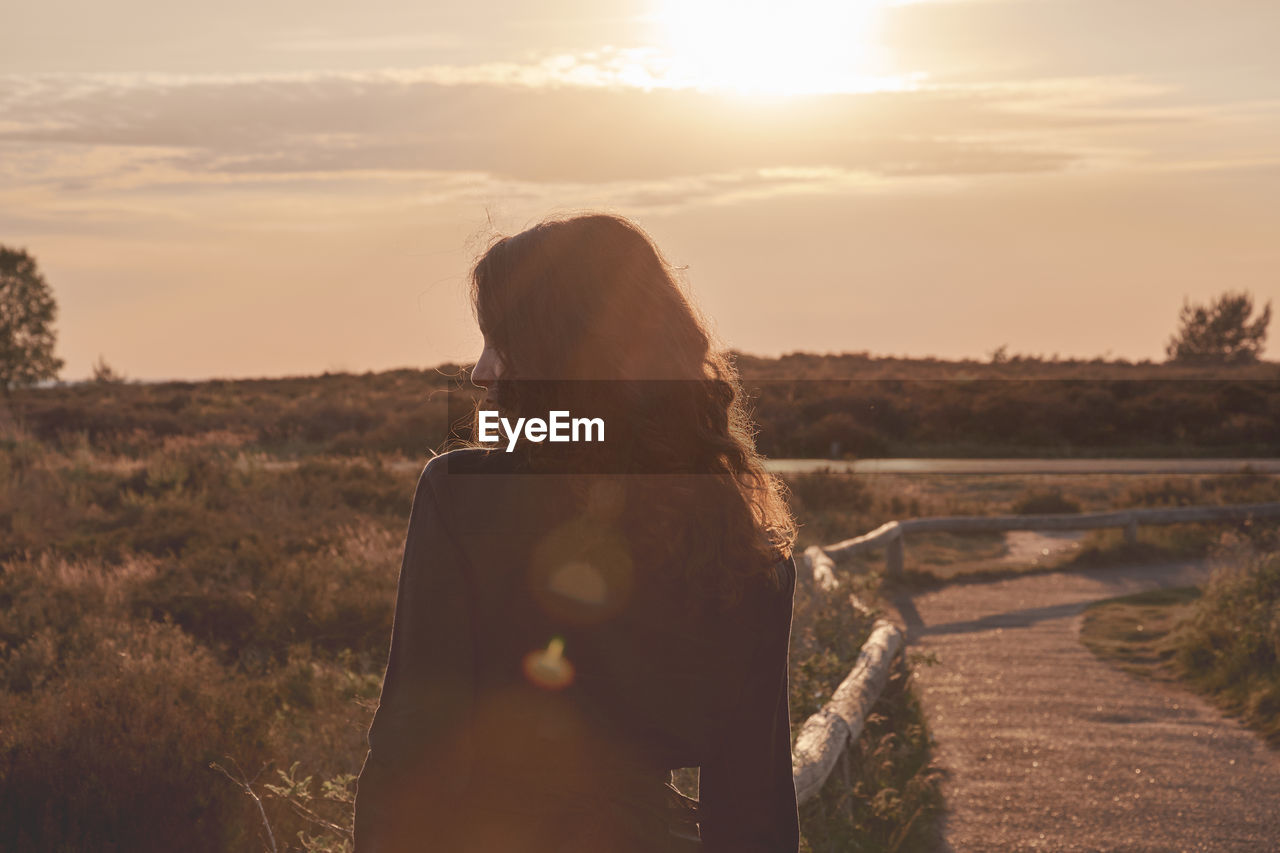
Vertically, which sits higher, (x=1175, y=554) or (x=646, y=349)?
(x=646, y=349)

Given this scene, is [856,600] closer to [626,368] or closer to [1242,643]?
[1242,643]

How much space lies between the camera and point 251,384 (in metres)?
61.2

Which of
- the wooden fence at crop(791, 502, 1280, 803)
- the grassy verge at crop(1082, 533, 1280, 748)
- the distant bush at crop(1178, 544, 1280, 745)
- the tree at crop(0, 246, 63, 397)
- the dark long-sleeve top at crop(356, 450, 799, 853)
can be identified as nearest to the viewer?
the dark long-sleeve top at crop(356, 450, 799, 853)

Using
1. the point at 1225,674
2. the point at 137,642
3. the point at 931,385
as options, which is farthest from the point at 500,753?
the point at 931,385

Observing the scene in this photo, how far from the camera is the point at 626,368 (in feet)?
5.35

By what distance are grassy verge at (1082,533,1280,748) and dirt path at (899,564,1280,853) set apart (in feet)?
0.71

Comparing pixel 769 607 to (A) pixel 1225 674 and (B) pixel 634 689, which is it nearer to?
(B) pixel 634 689

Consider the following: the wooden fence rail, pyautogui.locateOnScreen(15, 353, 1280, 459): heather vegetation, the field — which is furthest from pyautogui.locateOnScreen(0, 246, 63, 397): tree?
the wooden fence rail

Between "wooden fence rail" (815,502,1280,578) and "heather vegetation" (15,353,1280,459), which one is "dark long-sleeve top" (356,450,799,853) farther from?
"heather vegetation" (15,353,1280,459)

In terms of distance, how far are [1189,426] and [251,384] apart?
154ft

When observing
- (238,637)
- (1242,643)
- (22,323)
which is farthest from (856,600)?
(22,323)

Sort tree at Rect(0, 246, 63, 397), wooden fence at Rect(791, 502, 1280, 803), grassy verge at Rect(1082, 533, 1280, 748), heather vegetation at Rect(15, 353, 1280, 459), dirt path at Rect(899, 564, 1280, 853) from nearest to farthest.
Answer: wooden fence at Rect(791, 502, 1280, 803) → dirt path at Rect(899, 564, 1280, 853) → grassy verge at Rect(1082, 533, 1280, 748) → heather vegetation at Rect(15, 353, 1280, 459) → tree at Rect(0, 246, 63, 397)
